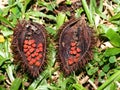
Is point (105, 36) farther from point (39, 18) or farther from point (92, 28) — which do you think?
point (39, 18)

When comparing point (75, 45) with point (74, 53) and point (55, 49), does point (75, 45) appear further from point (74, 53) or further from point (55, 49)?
point (55, 49)

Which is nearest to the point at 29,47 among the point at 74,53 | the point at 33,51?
the point at 33,51

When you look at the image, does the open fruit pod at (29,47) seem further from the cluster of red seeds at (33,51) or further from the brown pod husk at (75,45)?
the brown pod husk at (75,45)

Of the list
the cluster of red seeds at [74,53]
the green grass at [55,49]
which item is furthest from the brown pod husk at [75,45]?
the green grass at [55,49]

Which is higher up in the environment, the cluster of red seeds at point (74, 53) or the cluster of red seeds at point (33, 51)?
the cluster of red seeds at point (33, 51)

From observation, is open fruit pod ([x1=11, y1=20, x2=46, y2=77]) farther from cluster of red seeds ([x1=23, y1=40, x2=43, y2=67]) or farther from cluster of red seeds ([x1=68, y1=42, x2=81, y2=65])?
cluster of red seeds ([x1=68, y1=42, x2=81, y2=65])
